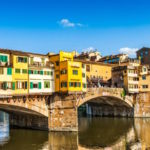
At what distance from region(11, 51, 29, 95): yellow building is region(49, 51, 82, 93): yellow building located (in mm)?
8193

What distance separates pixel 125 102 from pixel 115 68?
11.4 meters

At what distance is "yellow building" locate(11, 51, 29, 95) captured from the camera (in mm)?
43531

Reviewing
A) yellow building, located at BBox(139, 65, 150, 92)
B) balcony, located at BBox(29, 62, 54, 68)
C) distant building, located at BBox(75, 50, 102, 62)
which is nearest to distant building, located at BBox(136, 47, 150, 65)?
distant building, located at BBox(75, 50, 102, 62)

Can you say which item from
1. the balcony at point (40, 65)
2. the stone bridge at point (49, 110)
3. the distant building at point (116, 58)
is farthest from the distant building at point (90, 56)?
the balcony at point (40, 65)

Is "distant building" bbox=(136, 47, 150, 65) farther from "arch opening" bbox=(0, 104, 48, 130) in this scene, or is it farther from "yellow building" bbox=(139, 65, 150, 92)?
"arch opening" bbox=(0, 104, 48, 130)

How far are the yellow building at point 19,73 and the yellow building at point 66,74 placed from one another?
26.9ft

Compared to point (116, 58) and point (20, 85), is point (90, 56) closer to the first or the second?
point (116, 58)

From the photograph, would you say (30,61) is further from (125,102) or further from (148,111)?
(148,111)

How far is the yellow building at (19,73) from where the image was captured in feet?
143

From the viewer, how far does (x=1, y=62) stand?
42.7 m

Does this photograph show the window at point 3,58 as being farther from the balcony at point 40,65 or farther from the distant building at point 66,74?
the distant building at point 66,74

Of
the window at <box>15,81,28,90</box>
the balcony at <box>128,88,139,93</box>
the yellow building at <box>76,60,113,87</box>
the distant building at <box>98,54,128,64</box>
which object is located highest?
the distant building at <box>98,54,128,64</box>

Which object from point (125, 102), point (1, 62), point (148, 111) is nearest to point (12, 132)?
point (1, 62)

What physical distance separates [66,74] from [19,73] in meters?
10.7
